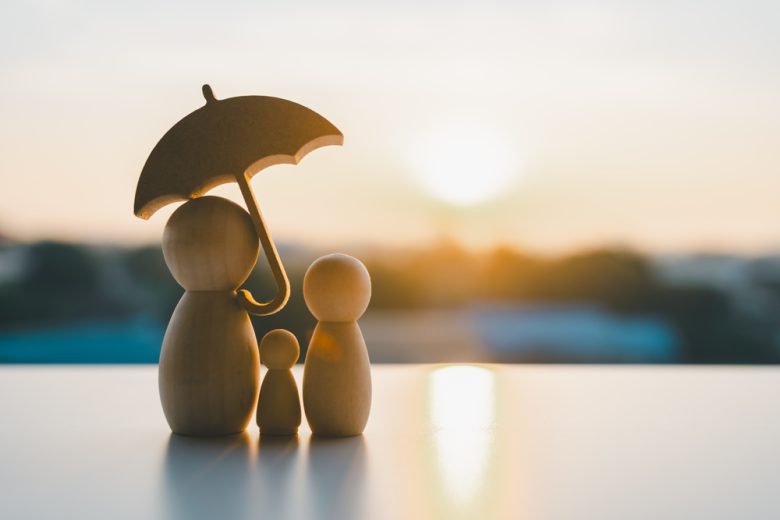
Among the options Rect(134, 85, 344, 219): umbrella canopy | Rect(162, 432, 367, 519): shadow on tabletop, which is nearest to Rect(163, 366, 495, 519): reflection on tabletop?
Rect(162, 432, 367, 519): shadow on tabletop

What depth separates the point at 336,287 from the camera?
0.66 m

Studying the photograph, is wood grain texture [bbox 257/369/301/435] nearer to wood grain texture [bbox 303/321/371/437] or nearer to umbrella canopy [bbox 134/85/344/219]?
wood grain texture [bbox 303/321/371/437]

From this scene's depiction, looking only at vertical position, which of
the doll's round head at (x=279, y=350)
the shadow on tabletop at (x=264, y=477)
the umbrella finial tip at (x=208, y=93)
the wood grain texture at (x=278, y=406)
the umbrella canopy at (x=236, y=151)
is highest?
the umbrella finial tip at (x=208, y=93)

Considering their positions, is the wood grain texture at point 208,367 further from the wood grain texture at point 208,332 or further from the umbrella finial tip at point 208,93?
the umbrella finial tip at point 208,93

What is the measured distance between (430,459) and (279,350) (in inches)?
6.1

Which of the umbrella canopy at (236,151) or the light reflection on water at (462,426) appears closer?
the light reflection on water at (462,426)

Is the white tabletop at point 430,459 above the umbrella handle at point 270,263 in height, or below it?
below

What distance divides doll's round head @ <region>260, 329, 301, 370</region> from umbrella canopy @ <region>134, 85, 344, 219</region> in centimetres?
14

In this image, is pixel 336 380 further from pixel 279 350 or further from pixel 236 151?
pixel 236 151

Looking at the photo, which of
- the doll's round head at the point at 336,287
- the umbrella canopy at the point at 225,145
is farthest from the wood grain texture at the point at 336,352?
the umbrella canopy at the point at 225,145

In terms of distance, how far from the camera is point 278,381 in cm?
69

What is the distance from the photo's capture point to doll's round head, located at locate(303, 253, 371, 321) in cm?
66

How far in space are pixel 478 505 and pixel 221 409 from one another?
26 centimetres

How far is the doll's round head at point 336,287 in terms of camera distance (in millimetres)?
660
